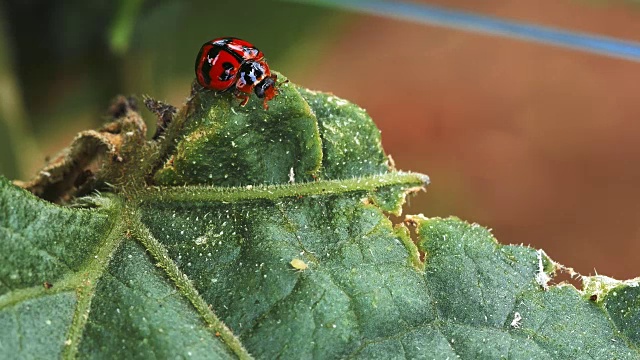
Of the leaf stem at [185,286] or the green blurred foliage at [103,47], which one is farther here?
the green blurred foliage at [103,47]

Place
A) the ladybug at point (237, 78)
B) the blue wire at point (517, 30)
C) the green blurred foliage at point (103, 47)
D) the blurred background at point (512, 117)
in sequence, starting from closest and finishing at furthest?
the ladybug at point (237, 78) → the blue wire at point (517, 30) → the green blurred foliage at point (103, 47) → the blurred background at point (512, 117)

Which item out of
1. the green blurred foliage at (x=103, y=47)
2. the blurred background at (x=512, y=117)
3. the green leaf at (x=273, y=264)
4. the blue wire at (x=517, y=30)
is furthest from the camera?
the blurred background at (x=512, y=117)

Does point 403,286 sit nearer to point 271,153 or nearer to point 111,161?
point 271,153

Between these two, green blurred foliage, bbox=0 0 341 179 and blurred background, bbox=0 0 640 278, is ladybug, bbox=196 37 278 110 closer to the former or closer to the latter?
green blurred foliage, bbox=0 0 341 179

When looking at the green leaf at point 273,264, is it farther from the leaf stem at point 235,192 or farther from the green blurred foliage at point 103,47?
the green blurred foliage at point 103,47

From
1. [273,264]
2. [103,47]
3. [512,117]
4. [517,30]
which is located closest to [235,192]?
[273,264]

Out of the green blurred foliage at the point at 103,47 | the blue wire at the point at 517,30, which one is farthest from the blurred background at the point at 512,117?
the blue wire at the point at 517,30

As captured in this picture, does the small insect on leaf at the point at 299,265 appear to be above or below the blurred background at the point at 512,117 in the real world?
below
